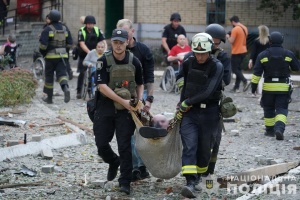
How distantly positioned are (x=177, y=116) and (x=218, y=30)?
4.29 ft

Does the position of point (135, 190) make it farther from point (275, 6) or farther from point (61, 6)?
point (61, 6)

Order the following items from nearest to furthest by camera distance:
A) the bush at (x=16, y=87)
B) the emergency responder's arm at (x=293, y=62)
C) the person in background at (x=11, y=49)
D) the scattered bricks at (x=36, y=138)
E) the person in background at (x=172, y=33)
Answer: the scattered bricks at (x=36, y=138)
the emergency responder's arm at (x=293, y=62)
the bush at (x=16, y=87)
the person in background at (x=172, y=33)
the person in background at (x=11, y=49)

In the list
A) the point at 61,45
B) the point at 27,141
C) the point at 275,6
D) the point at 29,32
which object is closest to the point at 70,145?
the point at 27,141

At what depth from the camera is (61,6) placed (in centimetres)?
3095

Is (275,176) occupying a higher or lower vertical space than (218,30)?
lower

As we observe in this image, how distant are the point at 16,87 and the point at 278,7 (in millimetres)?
13626

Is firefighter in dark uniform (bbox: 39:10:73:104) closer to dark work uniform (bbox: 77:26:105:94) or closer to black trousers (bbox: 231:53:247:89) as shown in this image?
dark work uniform (bbox: 77:26:105:94)

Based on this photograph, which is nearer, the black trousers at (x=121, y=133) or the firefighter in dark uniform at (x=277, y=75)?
the black trousers at (x=121, y=133)

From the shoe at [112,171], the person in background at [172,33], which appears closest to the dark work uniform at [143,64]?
the shoe at [112,171]

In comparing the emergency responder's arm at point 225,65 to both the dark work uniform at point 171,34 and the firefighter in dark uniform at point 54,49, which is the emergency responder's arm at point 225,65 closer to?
the firefighter in dark uniform at point 54,49

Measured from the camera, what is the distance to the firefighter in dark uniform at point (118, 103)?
9.23m

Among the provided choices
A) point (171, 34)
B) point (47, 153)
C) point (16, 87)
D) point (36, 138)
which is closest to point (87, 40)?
point (16, 87)

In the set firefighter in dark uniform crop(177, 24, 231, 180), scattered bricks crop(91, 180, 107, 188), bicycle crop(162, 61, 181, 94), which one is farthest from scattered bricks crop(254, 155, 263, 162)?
bicycle crop(162, 61, 181, 94)

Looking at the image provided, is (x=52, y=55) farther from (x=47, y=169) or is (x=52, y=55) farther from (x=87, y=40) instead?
(x=47, y=169)
